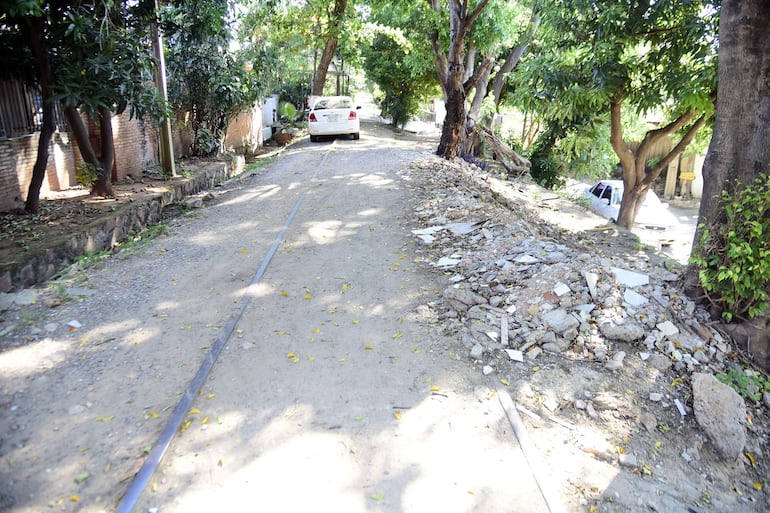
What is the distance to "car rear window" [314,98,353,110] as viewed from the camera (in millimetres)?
18141

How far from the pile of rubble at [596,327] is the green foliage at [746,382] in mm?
80

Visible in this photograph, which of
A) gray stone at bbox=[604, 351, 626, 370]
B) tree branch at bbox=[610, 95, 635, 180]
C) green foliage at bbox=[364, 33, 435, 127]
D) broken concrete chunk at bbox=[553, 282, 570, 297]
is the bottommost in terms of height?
gray stone at bbox=[604, 351, 626, 370]

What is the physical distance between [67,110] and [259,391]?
634 centimetres

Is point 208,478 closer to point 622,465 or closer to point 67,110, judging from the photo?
point 622,465

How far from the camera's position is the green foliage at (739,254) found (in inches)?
182

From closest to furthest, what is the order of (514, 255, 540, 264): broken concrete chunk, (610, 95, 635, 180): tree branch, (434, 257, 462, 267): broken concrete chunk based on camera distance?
(514, 255, 540, 264): broken concrete chunk, (434, 257, 462, 267): broken concrete chunk, (610, 95, 635, 180): tree branch

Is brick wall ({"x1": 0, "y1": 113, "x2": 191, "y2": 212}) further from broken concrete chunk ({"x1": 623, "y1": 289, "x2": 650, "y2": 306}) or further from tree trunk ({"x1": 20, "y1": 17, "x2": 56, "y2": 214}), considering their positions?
broken concrete chunk ({"x1": 623, "y1": 289, "x2": 650, "y2": 306})

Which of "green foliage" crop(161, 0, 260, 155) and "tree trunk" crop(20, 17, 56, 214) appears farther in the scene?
"green foliage" crop(161, 0, 260, 155)

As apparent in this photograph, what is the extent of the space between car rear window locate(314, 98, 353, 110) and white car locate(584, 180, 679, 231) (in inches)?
324

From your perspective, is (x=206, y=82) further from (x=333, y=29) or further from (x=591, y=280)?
(x=591, y=280)

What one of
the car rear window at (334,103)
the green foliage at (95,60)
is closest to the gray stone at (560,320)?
the green foliage at (95,60)

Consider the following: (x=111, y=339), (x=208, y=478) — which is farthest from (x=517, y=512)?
(x=111, y=339)

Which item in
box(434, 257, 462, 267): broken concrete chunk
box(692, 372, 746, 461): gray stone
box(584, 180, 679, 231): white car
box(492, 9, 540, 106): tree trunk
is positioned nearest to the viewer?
box(692, 372, 746, 461): gray stone

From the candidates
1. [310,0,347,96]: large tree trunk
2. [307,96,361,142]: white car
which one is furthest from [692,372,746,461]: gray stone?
[310,0,347,96]: large tree trunk
